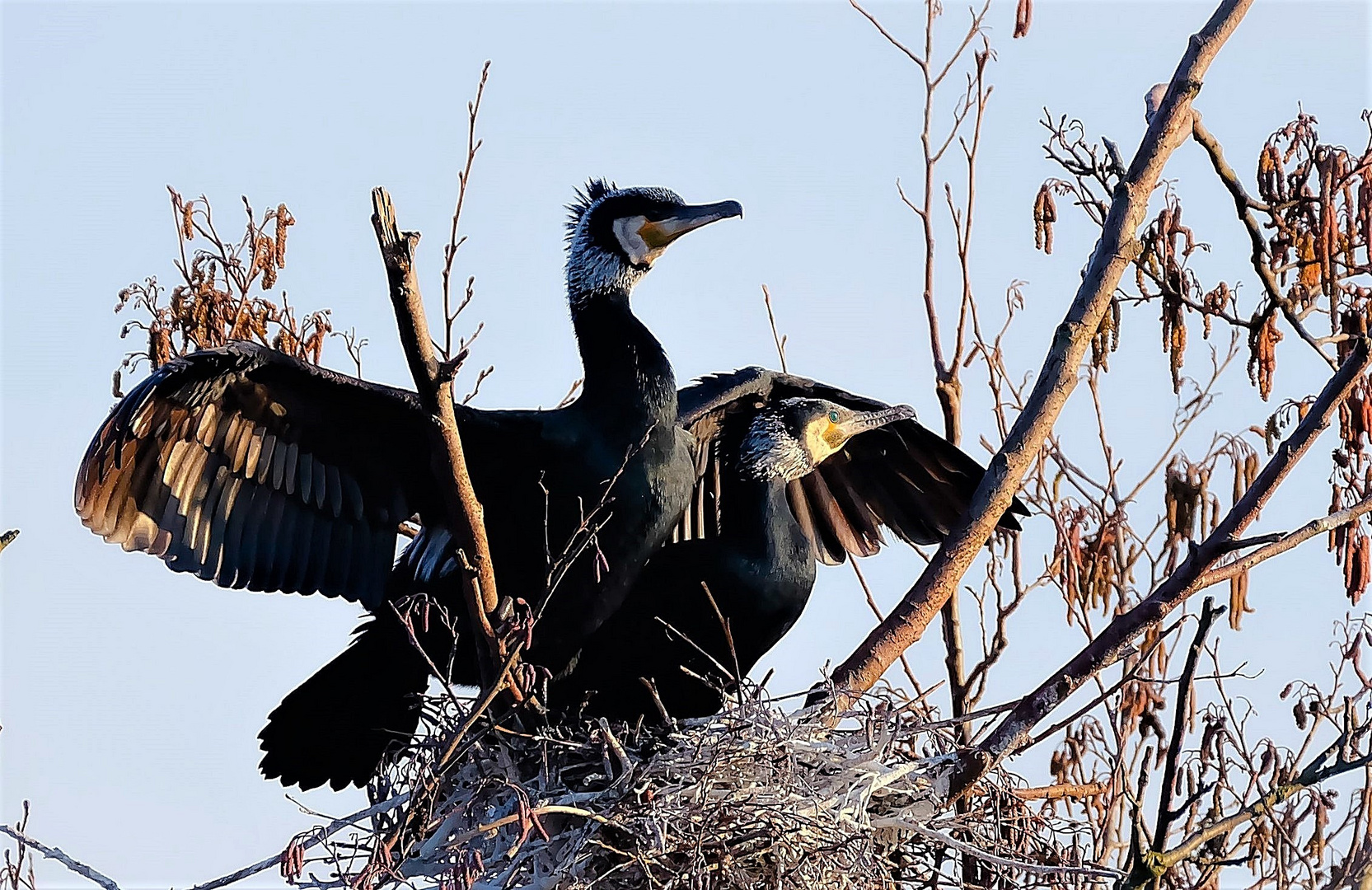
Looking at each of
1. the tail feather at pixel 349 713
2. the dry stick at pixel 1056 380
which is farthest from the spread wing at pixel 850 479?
the tail feather at pixel 349 713

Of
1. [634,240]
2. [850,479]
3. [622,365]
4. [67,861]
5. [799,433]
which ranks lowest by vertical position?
[67,861]

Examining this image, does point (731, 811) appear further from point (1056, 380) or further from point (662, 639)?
point (1056, 380)

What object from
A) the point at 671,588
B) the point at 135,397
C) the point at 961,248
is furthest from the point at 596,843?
the point at 961,248

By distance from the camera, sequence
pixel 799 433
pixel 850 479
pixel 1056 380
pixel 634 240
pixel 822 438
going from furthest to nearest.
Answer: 1. pixel 850 479
2. pixel 822 438
3. pixel 799 433
4. pixel 634 240
5. pixel 1056 380

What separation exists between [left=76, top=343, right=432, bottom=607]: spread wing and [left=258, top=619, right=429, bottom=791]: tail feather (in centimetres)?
17

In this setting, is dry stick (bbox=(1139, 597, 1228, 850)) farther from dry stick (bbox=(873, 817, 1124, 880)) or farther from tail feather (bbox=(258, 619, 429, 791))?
tail feather (bbox=(258, 619, 429, 791))

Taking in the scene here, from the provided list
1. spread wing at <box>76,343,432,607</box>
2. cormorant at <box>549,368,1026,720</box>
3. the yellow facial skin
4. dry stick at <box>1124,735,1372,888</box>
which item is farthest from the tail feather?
dry stick at <box>1124,735,1372,888</box>

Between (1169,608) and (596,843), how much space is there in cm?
162

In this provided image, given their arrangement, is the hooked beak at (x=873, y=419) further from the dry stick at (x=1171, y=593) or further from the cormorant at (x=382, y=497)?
the dry stick at (x=1171, y=593)

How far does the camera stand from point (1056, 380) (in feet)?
16.8

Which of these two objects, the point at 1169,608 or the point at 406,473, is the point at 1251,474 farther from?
the point at 406,473

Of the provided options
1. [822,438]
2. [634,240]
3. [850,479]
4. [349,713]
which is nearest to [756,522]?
[822,438]

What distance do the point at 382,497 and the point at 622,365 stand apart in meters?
0.83

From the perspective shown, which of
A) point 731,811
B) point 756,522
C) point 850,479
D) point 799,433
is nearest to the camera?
point 731,811
